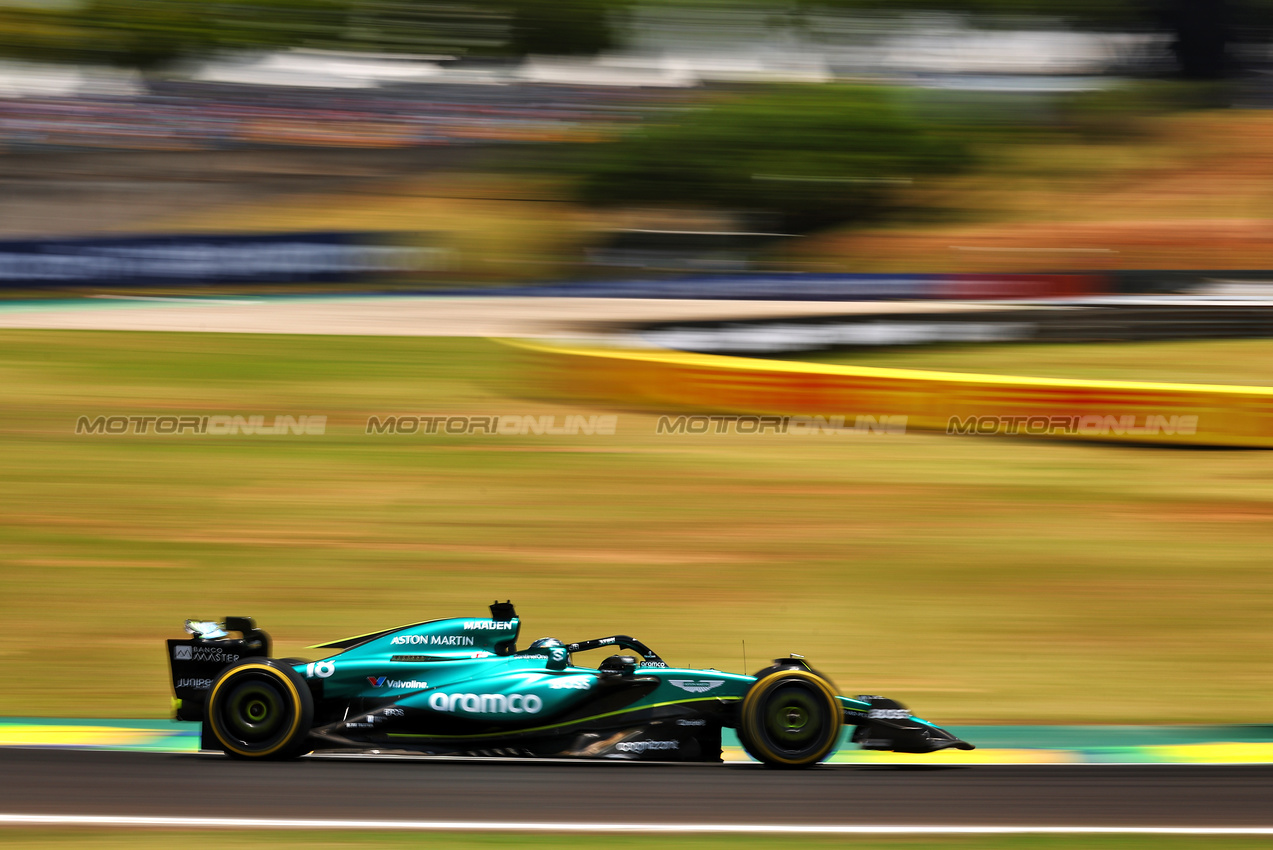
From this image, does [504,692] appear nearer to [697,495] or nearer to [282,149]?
Result: [697,495]

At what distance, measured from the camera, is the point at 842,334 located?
14.5 m

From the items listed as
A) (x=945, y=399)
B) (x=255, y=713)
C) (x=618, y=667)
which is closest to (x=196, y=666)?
(x=255, y=713)

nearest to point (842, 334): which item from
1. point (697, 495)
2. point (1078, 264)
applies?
point (697, 495)

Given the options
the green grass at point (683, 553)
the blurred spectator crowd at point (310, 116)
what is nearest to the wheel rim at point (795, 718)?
the green grass at point (683, 553)

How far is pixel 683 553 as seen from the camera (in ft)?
25.9

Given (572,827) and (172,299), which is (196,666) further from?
(172,299)

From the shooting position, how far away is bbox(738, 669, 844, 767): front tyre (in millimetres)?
4520

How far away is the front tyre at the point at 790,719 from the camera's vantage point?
452 centimetres

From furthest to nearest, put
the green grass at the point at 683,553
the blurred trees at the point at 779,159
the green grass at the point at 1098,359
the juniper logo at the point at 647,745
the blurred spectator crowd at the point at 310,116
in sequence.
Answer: the blurred spectator crowd at the point at 310,116 < the blurred trees at the point at 779,159 < the green grass at the point at 1098,359 < the green grass at the point at 683,553 < the juniper logo at the point at 647,745

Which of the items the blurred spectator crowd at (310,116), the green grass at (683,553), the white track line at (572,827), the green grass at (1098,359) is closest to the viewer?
the white track line at (572,827)

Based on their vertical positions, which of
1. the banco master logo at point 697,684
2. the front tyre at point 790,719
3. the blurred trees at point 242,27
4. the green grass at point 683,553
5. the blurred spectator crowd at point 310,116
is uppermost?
the blurred trees at point 242,27

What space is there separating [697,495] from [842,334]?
5.93 meters

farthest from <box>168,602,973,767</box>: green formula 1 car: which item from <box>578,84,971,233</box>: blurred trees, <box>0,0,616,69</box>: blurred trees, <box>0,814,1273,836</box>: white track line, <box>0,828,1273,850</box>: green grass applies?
<box>0,0,616,69</box>: blurred trees

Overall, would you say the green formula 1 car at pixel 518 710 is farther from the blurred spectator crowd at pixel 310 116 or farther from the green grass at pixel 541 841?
the blurred spectator crowd at pixel 310 116
